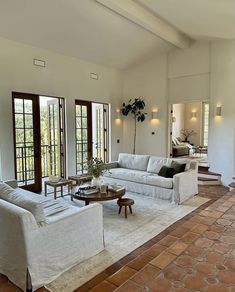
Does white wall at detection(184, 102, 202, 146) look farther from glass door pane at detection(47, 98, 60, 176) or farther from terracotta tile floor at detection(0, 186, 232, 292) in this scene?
terracotta tile floor at detection(0, 186, 232, 292)

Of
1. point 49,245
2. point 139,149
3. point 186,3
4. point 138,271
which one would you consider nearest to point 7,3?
point 186,3

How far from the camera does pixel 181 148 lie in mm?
11008

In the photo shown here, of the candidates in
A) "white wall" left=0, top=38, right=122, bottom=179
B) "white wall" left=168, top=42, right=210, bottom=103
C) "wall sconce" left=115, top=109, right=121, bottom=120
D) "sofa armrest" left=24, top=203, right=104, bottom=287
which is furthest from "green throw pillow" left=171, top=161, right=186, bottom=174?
"wall sconce" left=115, top=109, right=121, bottom=120

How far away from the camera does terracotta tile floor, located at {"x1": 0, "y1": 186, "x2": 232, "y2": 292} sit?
2123 millimetres

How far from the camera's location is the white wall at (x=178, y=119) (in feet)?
43.9

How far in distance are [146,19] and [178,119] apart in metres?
9.10

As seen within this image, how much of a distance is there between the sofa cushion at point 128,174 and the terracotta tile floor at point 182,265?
7.24ft

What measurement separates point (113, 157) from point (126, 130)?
3.56 ft

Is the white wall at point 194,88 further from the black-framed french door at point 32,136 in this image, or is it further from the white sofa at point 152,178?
the black-framed french door at point 32,136

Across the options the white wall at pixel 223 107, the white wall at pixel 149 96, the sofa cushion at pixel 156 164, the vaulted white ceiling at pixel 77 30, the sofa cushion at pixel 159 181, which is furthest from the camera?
the white wall at pixel 149 96

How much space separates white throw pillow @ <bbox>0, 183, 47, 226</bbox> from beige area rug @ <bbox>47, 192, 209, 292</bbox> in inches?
26.6

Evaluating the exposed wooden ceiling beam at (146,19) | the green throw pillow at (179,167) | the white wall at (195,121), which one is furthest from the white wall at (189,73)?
the white wall at (195,121)

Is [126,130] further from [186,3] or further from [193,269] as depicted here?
[193,269]

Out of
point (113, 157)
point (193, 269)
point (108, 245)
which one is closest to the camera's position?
point (193, 269)
